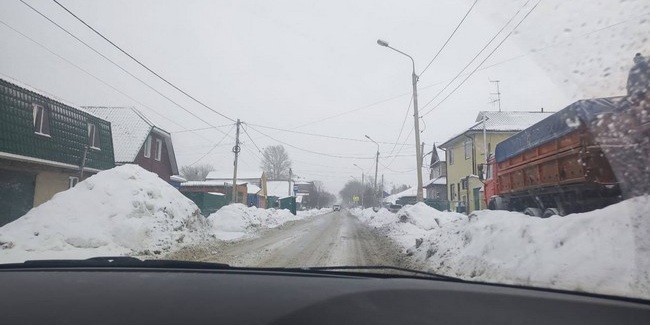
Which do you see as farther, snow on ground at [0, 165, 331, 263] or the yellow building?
the yellow building

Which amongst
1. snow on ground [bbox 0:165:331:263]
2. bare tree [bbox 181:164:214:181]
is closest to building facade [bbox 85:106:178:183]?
snow on ground [bbox 0:165:331:263]

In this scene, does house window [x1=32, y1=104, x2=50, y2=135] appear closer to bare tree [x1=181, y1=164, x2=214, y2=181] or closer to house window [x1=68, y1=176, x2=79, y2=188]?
house window [x1=68, y1=176, x2=79, y2=188]

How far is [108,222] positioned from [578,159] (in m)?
11.7

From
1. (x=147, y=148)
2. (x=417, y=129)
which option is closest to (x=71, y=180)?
(x=147, y=148)

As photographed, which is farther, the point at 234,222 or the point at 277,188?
the point at 277,188

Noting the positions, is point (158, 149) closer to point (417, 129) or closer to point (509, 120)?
point (417, 129)

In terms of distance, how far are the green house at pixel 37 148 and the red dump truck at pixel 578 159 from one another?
1685 centimetres

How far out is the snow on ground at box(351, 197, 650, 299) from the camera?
4832 millimetres

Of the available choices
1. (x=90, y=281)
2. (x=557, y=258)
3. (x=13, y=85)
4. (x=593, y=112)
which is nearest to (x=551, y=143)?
(x=593, y=112)

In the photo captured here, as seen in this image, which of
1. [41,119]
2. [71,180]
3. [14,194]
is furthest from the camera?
[71,180]

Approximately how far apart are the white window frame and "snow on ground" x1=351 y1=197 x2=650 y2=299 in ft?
60.2

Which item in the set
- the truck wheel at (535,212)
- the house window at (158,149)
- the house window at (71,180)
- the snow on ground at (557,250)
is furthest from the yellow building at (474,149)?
the house window at (158,149)

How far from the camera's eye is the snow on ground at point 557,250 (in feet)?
15.9

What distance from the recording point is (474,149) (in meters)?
28.4
